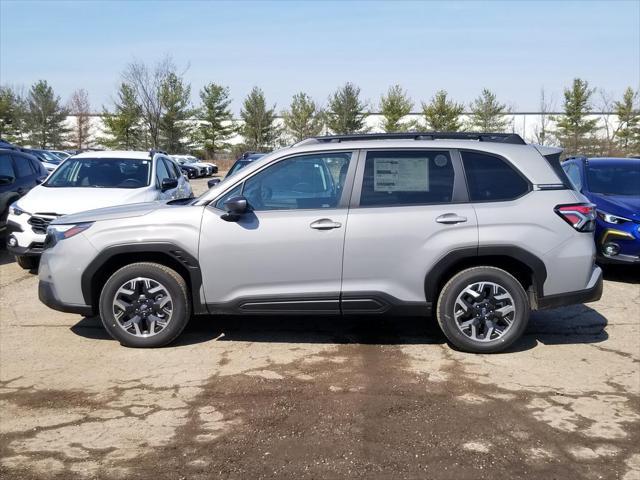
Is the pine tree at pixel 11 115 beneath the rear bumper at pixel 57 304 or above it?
above

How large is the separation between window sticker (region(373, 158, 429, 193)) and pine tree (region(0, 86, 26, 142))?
59.6 m

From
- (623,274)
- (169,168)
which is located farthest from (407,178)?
(169,168)

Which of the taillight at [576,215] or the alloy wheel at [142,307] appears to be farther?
the alloy wheel at [142,307]

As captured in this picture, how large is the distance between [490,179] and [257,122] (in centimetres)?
5347

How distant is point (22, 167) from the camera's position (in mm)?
11047

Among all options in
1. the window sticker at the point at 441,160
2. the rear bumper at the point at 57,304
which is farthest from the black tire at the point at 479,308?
the rear bumper at the point at 57,304

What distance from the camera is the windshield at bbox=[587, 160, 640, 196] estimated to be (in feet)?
30.0

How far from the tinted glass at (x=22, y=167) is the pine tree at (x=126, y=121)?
41.0 metres

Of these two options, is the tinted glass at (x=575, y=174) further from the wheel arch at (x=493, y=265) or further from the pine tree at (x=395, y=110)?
the pine tree at (x=395, y=110)

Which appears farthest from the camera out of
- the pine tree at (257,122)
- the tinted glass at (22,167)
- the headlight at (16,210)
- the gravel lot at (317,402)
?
the pine tree at (257,122)

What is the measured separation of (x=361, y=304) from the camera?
17.9 feet

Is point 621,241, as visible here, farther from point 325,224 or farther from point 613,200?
point 325,224

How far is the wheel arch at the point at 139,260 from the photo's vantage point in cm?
549

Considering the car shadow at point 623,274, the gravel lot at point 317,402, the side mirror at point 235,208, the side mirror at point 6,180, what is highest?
the side mirror at point 6,180
